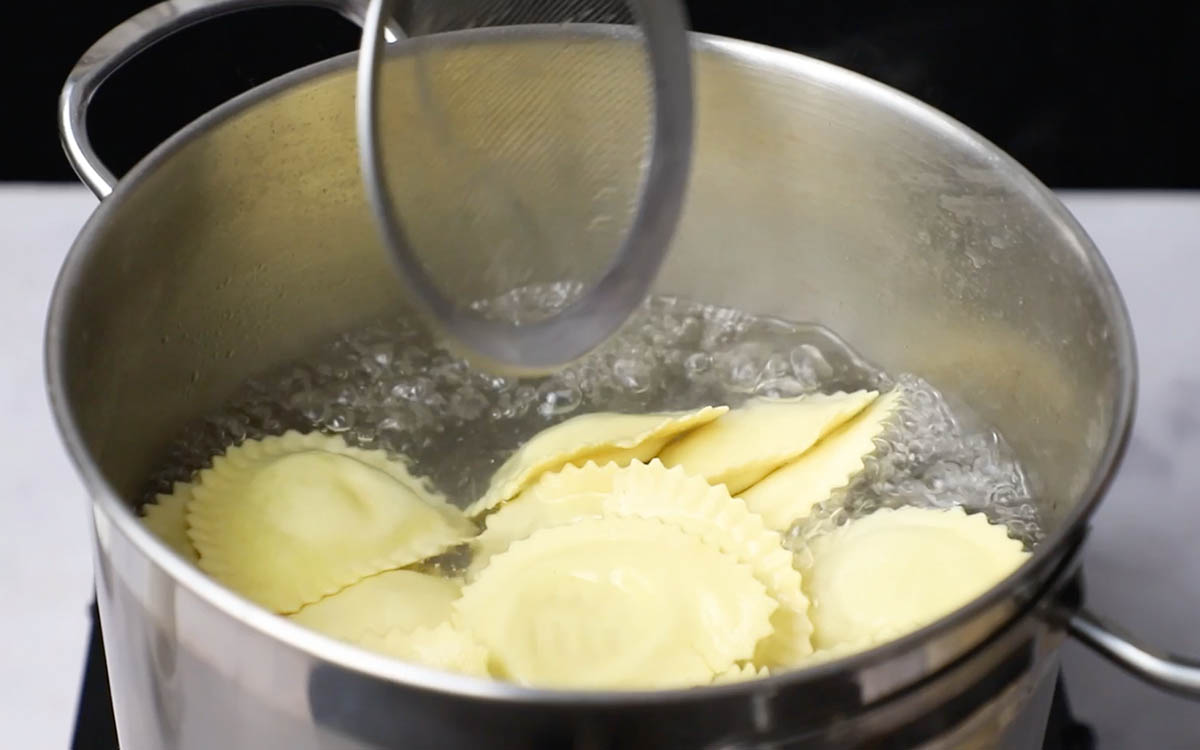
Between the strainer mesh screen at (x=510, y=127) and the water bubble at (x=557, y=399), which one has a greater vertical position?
the strainer mesh screen at (x=510, y=127)

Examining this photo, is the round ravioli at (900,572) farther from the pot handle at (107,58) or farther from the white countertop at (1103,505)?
the pot handle at (107,58)

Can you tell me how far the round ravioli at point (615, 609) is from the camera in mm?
596

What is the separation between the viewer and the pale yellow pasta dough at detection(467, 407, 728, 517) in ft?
2.60

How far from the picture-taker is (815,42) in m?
1.21

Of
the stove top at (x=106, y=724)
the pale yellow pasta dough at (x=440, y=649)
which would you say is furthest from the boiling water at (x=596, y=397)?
the pale yellow pasta dough at (x=440, y=649)

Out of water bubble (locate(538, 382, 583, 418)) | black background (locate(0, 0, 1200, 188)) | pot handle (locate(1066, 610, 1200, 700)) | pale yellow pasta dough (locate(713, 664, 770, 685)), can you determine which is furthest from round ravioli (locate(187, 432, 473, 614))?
black background (locate(0, 0, 1200, 188))

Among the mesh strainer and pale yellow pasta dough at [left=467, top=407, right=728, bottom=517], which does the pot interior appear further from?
pale yellow pasta dough at [left=467, top=407, right=728, bottom=517]

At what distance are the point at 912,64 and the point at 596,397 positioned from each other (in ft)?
1.68

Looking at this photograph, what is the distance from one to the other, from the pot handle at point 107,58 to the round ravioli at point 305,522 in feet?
0.56

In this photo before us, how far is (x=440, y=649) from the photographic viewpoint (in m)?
0.58

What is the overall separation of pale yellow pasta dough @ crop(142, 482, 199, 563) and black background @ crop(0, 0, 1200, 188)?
54cm

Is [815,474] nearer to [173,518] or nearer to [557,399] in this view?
[557,399]

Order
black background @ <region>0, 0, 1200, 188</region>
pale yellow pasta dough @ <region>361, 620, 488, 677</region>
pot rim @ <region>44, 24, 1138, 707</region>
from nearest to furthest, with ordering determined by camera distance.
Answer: pot rim @ <region>44, 24, 1138, 707</region> < pale yellow pasta dough @ <region>361, 620, 488, 677</region> < black background @ <region>0, 0, 1200, 188</region>

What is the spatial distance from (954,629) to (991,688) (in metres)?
0.06
